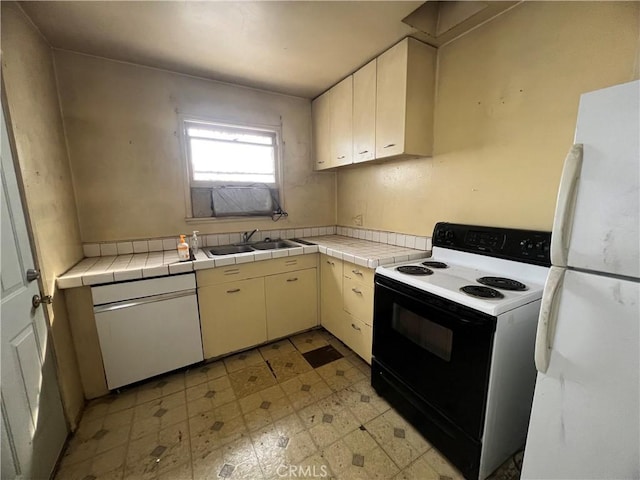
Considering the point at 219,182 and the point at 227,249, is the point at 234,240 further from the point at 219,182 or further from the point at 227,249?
the point at 219,182

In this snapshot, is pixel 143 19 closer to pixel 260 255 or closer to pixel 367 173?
pixel 260 255

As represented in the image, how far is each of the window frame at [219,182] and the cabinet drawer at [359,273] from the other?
3.76 ft

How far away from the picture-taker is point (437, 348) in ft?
4.48

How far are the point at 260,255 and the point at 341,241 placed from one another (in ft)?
2.90

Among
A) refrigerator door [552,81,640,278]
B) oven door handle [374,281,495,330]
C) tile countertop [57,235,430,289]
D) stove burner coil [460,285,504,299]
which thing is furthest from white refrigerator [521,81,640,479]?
tile countertop [57,235,430,289]

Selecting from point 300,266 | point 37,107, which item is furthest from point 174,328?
point 37,107

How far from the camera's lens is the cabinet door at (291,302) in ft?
7.65

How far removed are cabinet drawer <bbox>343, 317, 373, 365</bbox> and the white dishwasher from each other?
3.94 ft

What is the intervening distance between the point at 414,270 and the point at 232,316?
1.48 m

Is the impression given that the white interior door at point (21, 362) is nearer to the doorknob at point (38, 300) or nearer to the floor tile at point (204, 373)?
the doorknob at point (38, 300)

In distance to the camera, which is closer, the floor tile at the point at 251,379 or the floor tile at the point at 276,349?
the floor tile at the point at 251,379

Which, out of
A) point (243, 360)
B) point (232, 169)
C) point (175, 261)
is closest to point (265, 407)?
point (243, 360)

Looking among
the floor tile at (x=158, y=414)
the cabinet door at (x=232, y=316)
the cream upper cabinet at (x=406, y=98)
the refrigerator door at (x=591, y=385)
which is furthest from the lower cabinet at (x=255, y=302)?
the refrigerator door at (x=591, y=385)

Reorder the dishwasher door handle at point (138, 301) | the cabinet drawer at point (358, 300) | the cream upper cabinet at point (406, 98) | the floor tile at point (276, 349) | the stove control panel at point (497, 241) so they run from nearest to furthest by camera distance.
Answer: the stove control panel at point (497, 241)
the dishwasher door handle at point (138, 301)
the cream upper cabinet at point (406, 98)
the cabinet drawer at point (358, 300)
the floor tile at point (276, 349)
